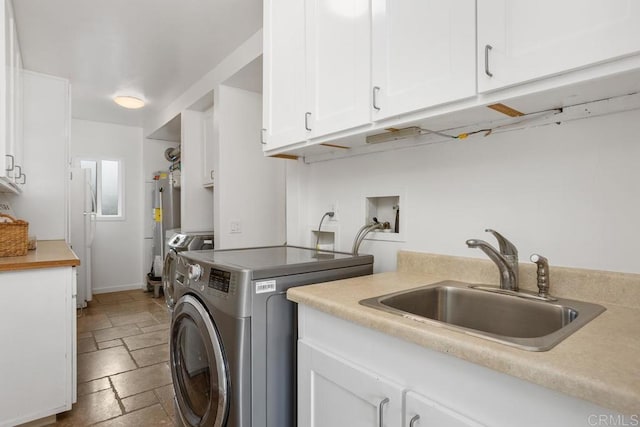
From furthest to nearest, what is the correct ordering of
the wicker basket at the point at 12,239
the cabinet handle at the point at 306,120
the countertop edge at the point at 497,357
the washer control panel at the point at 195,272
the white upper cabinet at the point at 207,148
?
the white upper cabinet at the point at 207,148 < the wicker basket at the point at 12,239 < the cabinet handle at the point at 306,120 < the washer control panel at the point at 195,272 < the countertop edge at the point at 497,357

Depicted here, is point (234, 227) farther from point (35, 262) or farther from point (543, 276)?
point (543, 276)

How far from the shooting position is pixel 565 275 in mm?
1146

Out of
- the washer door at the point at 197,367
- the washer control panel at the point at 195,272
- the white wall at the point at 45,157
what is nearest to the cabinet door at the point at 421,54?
the washer control panel at the point at 195,272

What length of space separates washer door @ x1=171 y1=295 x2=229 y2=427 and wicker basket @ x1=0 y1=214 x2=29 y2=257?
3.84 feet

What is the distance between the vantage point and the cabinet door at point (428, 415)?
0.76 meters

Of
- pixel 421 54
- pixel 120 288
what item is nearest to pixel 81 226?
pixel 120 288

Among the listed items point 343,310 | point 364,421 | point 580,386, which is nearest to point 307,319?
point 343,310

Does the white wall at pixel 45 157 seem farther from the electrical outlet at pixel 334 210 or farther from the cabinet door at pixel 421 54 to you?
the cabinet door at pixel 421 54

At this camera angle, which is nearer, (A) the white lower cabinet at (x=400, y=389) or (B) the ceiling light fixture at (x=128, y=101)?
(A) the white lower cabinet at (x=400, y=389)

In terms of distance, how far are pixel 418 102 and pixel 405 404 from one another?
0.90 m

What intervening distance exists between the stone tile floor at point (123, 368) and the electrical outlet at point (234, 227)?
1.16 m

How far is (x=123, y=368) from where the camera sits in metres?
2.62

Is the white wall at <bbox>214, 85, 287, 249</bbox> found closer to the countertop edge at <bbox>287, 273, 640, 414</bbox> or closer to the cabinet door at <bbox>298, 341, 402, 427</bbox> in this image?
the cabinet door at <bbox>298, 341, 402, 427</bbox>

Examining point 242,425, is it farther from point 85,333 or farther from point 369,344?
point 85,333
